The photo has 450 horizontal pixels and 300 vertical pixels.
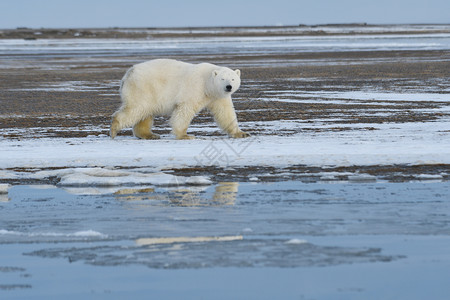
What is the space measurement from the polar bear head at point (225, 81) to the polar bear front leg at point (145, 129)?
112 centimetres

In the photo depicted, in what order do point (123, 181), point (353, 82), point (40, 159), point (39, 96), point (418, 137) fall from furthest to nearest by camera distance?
point (353, 82) < point (39, 96) < point (418, 137) < point (40, 159) < point (123, 181)

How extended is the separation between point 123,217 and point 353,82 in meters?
16.0

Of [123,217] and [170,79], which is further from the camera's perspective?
[170,79]

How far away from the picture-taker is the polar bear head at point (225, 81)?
10312mm

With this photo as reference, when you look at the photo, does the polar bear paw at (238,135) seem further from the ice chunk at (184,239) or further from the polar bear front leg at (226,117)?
the ice chunk at (184,239)

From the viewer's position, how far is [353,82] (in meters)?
21.8

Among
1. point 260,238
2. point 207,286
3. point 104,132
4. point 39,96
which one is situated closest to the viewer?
point 207,286

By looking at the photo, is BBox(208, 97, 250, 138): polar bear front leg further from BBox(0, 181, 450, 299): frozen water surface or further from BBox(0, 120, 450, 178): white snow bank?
BBox(0, 181, 450, 299): frozen water surface

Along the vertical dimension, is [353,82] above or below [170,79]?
below

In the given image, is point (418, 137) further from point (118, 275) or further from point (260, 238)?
point (118, 275)

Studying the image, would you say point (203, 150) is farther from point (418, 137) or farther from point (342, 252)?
point (342, 252)

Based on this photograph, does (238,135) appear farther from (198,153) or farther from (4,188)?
(4,188)

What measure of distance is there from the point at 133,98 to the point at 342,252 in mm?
5907

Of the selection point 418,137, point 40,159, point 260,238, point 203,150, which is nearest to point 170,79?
point 203,150
